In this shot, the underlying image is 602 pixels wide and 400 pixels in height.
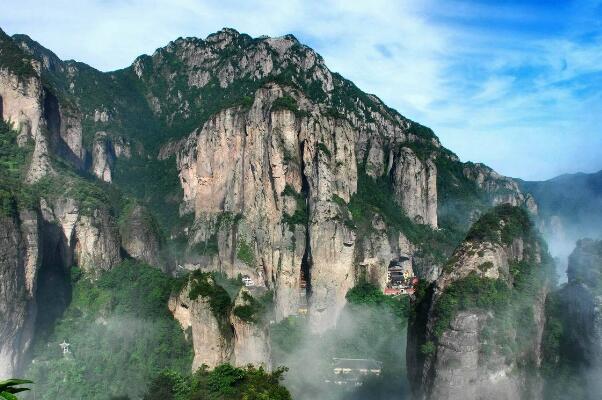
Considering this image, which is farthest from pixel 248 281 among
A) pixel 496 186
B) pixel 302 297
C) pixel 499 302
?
pixel 496 186

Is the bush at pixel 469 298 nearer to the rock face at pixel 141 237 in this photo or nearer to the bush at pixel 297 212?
the bush at pixel 297 212

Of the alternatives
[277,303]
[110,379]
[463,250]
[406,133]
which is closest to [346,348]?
[277,303]

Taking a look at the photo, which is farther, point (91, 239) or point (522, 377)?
point (91, 239)

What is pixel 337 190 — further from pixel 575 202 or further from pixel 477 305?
pixel 575 202

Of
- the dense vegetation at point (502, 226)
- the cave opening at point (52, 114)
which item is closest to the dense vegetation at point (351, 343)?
the dense vegetation at point (502, 226)

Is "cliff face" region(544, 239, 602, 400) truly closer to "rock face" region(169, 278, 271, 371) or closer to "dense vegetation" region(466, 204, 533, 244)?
"dense vegetation" region(466, 204, 533, 244)

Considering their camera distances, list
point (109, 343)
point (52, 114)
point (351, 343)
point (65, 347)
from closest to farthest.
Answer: point (65, 347)
point (109, 343)
point (351, 343)
point (52, 114)

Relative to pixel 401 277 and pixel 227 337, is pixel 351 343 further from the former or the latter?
pixel 227 337
